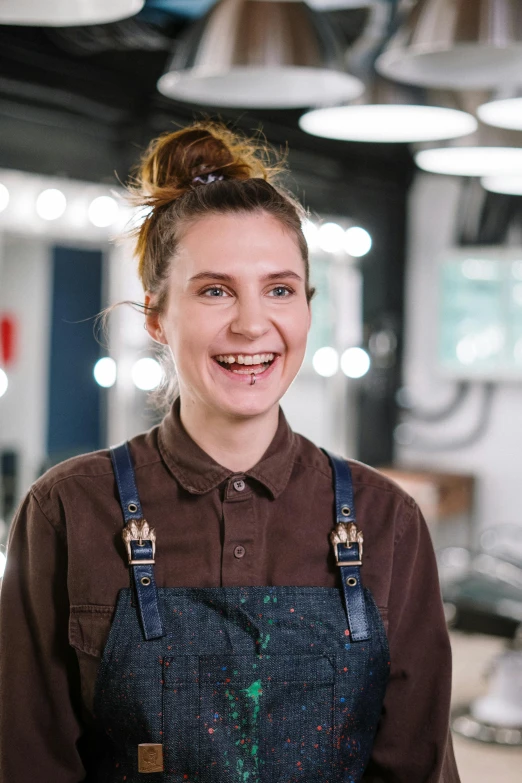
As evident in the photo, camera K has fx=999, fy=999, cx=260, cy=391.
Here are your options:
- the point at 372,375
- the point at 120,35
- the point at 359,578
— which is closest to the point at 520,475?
the point at 372,375

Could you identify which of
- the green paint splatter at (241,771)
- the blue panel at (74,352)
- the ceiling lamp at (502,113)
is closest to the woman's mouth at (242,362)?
the green paint splatter at (241,771)

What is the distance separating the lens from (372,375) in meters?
6.84

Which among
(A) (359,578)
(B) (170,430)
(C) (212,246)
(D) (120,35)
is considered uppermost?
(D) (120,35)

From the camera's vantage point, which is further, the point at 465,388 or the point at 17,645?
the point at 465,388

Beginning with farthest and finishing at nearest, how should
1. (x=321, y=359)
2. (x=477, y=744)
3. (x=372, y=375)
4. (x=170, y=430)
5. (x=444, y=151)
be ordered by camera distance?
1. (x=372, y=375)
2. (x=321, y=359)
3. (x=477, y=744)
4. (x=444, y=151)
5. (x=170, y=430)

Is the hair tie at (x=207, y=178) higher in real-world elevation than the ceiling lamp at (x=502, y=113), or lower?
lower

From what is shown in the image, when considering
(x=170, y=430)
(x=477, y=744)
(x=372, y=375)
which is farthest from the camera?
(x=372, y=375)

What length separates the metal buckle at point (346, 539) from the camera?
1.50 m

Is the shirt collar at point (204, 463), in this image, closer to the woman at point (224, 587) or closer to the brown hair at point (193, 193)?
the woman at point (224, 587)

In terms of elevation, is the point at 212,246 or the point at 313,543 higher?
the point at 212,246

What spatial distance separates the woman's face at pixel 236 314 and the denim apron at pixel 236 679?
0.70ft

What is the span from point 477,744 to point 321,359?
9.31 feet

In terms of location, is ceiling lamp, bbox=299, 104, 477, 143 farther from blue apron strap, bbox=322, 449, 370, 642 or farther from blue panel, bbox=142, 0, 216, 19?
blue panel, bbox=142, 0, 216, 19

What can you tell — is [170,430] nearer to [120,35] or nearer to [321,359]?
[120,35]
